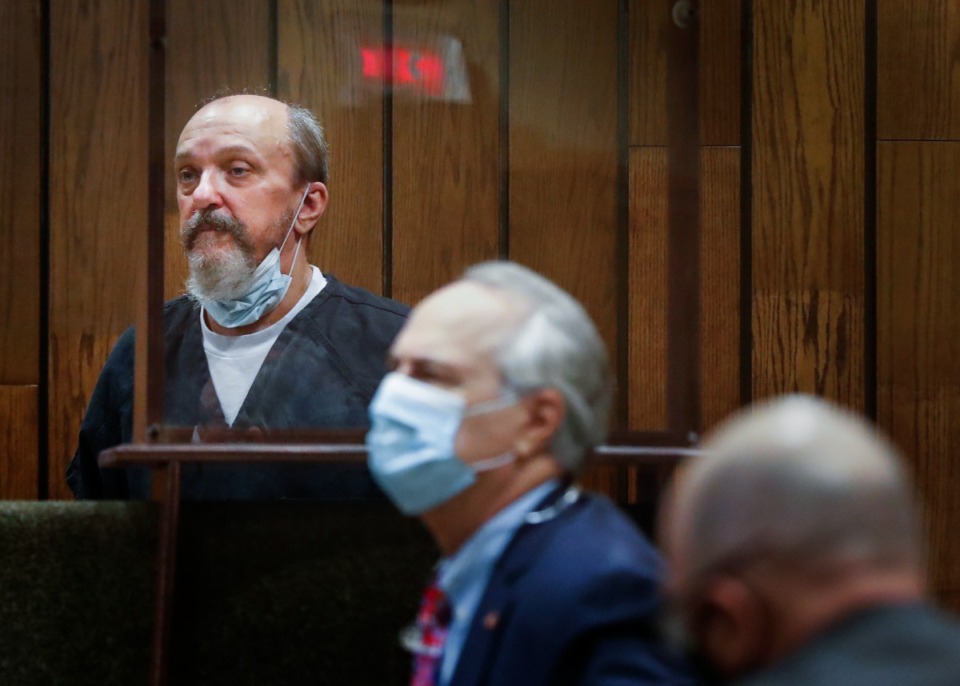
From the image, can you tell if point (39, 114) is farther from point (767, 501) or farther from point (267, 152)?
point (767, 501)

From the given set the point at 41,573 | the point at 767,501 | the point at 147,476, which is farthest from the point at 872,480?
the point at 147,476

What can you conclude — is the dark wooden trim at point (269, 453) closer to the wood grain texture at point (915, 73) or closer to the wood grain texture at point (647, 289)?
the wood grain texture at point (647, 289)

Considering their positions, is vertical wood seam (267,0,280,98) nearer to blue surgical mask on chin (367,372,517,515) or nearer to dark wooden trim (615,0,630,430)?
dark wooden trim (615,0,630,430)

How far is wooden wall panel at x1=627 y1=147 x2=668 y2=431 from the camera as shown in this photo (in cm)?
238

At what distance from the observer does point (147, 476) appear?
256 centimetres

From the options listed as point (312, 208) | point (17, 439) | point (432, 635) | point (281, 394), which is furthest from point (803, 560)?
point (17, 439)

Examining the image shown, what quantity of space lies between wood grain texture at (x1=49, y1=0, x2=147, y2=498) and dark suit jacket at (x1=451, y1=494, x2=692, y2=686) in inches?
67.5

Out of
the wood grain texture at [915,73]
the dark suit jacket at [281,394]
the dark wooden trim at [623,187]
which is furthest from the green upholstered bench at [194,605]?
the wood grain texture at [915,73]

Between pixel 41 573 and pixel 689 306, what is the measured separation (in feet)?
4.12

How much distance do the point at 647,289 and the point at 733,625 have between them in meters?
1.43

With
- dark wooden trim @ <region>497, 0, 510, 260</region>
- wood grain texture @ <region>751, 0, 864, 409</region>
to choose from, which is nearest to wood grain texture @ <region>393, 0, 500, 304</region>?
dark wooden trim @ <region>497, 0, 510, 260</region>

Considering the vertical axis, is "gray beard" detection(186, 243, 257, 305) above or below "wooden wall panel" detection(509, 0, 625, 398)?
below

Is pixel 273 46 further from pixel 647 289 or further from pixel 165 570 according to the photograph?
pixel 165 570

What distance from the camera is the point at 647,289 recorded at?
245 cm
